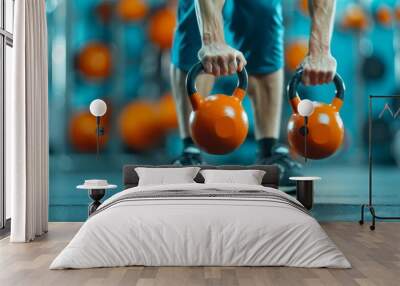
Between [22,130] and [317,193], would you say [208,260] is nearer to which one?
[22,130]

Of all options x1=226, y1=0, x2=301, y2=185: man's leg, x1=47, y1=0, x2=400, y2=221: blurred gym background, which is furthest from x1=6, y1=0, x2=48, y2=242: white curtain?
x1=226, y1=0, x2=301, y2=185: man's leg

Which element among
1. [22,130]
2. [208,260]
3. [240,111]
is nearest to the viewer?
[208,260]

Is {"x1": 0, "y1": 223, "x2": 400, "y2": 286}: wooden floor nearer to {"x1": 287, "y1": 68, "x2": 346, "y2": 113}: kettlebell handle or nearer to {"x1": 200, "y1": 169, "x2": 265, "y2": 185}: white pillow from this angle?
{"x1": 200, "y1": 169, "x2": 265, "y2": 185}: white pillow

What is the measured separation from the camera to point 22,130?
5.86 meters

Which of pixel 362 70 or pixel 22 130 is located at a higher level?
pixel 362 70

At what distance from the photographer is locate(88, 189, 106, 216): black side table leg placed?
6.66m

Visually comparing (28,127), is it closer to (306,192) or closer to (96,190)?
(96,190)

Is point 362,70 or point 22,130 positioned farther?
point 362,70

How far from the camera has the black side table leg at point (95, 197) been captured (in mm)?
6656

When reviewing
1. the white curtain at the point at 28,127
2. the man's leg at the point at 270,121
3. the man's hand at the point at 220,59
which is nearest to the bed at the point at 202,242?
the white curtain at the point at 28,127

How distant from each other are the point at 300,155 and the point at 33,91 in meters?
3.26

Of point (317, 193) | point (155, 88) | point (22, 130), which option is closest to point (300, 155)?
point (317, 193)

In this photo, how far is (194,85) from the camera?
7133 mm

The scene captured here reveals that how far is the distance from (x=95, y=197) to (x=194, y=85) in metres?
1.82
